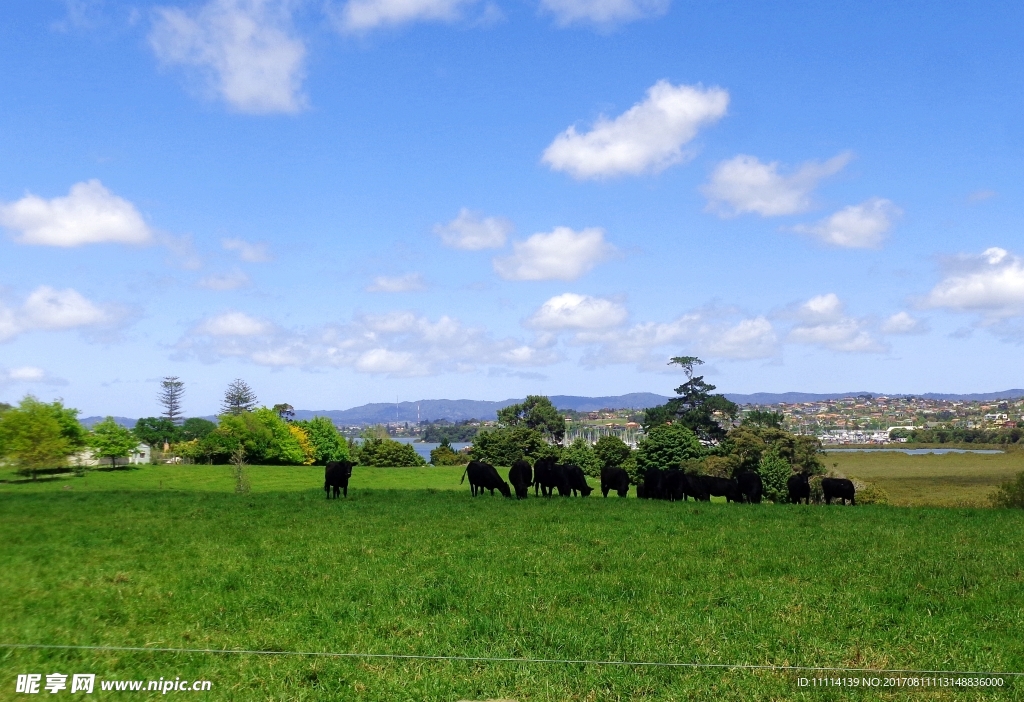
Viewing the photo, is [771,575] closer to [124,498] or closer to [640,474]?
[124,498]

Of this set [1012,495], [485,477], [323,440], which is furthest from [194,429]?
[1012,495]

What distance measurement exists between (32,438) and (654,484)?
6591cm

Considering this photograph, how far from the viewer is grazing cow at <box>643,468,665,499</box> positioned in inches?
1278

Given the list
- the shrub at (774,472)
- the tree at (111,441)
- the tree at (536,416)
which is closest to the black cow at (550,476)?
the shrub at (774,472)

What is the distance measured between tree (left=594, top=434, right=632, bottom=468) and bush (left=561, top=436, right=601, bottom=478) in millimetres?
748

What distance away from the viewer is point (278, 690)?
760 centimetres

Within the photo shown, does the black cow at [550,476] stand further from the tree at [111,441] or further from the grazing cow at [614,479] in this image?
the tree at [111,441]

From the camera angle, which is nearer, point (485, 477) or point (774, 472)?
point (485, 477)

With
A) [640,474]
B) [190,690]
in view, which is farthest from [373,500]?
[640,474]

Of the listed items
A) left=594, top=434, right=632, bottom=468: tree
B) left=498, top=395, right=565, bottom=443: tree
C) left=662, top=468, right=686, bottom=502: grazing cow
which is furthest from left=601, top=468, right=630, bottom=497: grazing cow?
left=498, top=395, right=565, bottom=443: tree

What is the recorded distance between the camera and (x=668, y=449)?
7544cm

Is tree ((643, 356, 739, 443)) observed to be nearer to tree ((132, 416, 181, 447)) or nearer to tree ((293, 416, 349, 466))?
tree ((293, 416, 349, 466))

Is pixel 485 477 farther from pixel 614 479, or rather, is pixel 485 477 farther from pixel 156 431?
pixel 156 431

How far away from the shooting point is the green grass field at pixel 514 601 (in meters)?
7.92
